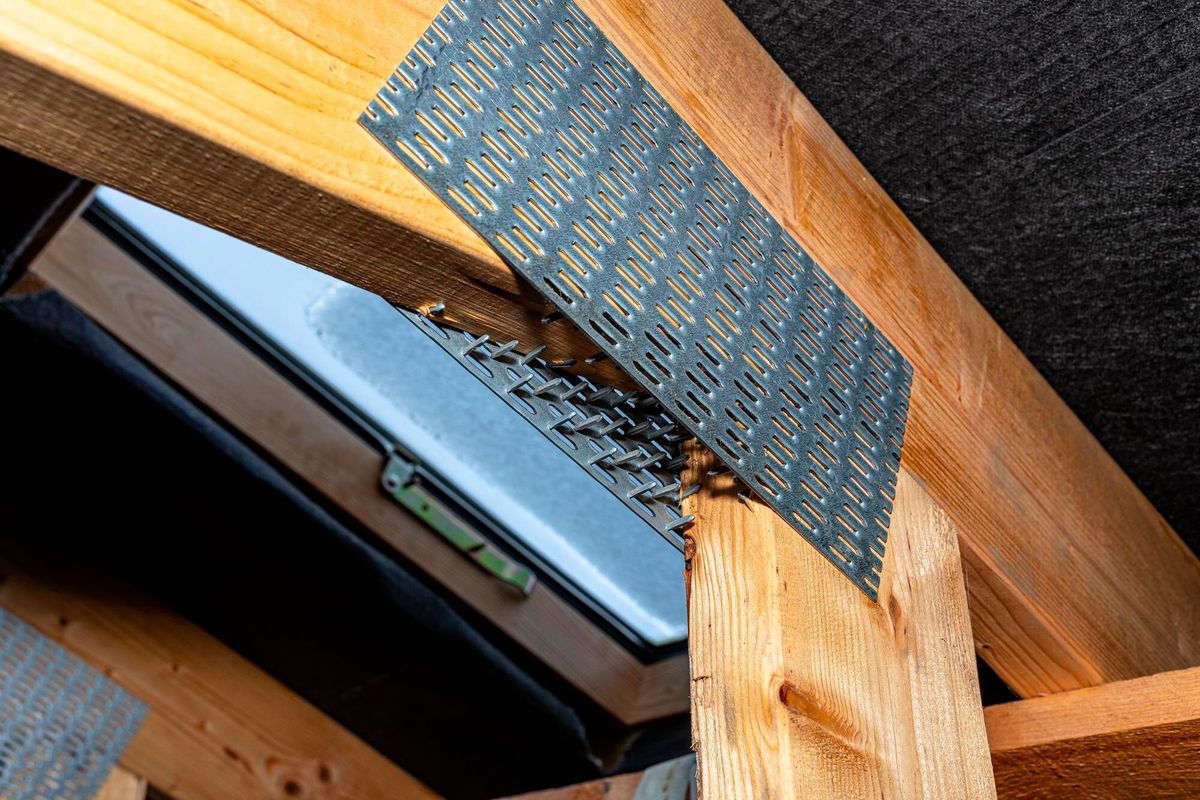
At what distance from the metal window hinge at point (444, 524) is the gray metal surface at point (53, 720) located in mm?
649

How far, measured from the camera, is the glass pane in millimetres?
A: 2256

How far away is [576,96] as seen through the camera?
31.8 inches

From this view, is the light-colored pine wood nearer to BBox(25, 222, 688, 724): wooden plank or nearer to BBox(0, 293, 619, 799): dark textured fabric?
BBox(0, 293, 619, 799): dark textured fabric

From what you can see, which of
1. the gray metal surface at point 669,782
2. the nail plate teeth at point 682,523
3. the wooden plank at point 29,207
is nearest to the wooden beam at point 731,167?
the nail plate teeth at point 682,523

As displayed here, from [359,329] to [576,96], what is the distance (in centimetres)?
159

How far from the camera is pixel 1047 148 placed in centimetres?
115

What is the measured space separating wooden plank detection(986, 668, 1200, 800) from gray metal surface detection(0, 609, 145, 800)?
5.38ft

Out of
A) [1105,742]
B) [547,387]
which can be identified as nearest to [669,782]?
[1105,742]

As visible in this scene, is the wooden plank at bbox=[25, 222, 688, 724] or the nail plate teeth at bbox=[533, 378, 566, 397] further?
the wooden plank at bbox=[25, 222, 688, 724]

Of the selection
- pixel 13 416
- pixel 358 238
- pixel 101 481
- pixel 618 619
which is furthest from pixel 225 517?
pixel 358 238

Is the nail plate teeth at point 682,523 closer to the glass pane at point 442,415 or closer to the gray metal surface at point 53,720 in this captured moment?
the glass pane at point 442,415

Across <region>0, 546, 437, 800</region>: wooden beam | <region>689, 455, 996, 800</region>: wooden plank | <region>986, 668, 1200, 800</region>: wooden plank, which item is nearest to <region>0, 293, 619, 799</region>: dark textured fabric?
<region>0, 546, 437, 800</region>: wooden beam

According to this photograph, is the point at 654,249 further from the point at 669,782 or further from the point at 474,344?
the point at 669,782

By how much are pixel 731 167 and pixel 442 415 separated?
1.55 meters
